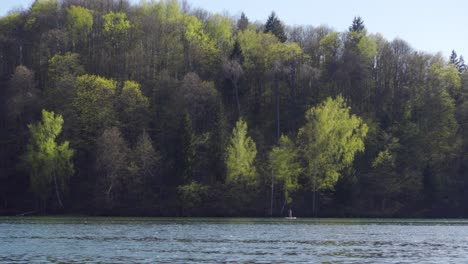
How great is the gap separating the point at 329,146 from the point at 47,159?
40.5 metres

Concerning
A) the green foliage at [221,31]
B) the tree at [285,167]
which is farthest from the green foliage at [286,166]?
the green foliage at [221,31]

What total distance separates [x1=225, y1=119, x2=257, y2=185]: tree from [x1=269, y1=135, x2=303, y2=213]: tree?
2.96m

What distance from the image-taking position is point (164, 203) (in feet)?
357

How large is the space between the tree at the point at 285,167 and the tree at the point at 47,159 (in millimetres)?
29224

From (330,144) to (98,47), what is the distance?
Answer: 47090 mm

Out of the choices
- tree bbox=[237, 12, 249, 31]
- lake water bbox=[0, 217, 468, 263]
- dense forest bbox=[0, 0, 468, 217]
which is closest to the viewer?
lake water bbox=[0, 217, 468, 263]

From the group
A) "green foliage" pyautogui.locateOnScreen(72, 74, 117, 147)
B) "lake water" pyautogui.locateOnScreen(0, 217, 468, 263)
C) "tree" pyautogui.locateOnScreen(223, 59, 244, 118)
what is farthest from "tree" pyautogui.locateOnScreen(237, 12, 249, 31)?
"lake water" pyautogui.locateOnScreen(0, 217, 468, 263)

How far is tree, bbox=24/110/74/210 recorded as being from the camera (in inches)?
4183

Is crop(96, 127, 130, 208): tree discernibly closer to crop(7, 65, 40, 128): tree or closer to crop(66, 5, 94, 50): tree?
crop(7, 65, 40, 128): tree

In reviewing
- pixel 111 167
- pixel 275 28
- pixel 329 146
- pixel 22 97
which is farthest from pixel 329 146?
pixel 22 97

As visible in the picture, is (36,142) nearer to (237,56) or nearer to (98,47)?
(98,47)

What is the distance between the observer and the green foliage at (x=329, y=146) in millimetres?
110125

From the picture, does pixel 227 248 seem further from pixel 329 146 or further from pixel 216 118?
pixel 216 118

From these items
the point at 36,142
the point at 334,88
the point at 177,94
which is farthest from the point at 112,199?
the point at 334,88
